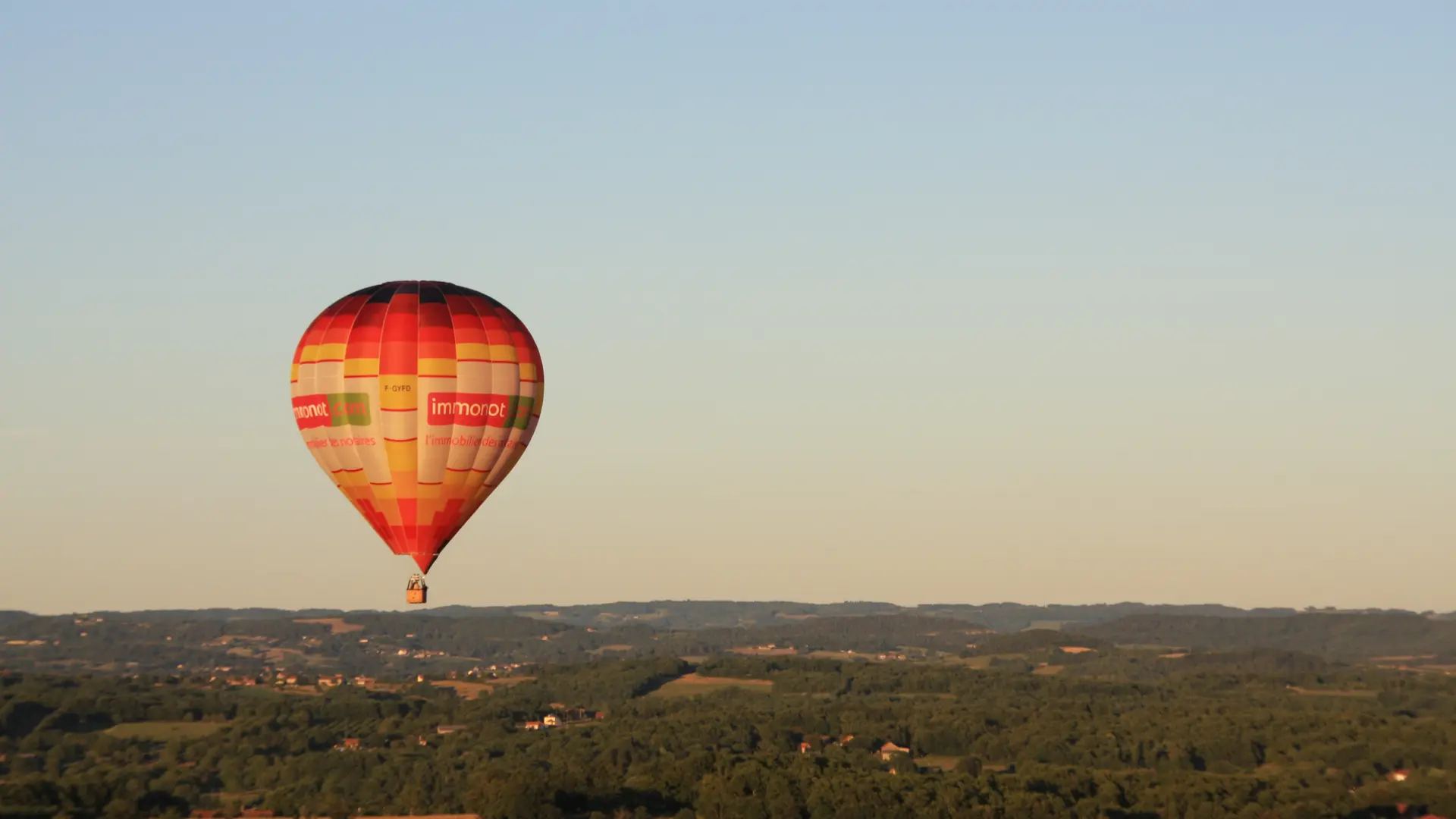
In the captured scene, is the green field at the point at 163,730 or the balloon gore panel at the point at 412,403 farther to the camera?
the green field at the point at 163,730

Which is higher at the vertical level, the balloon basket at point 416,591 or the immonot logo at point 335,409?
the immonot logo at point 335,409

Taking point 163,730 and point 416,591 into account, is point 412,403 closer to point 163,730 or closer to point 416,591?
point 416,591

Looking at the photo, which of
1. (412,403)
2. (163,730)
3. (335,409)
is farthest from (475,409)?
(163,730)

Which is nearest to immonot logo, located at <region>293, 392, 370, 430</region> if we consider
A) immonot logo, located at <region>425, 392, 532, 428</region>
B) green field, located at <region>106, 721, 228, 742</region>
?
immonot logo, located at <region>425, 392, 532, 428</region>

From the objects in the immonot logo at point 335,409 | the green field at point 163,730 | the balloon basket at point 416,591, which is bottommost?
the green field at point 163,730

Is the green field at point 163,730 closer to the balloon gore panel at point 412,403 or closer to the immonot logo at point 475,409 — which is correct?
the balloon gore panel at point 412,403

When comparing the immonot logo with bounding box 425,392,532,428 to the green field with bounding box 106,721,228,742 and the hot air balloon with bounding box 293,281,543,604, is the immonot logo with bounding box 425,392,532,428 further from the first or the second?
the green field with bounding box 106,721,228,742

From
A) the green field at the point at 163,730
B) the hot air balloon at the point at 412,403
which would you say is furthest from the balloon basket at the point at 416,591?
the green field at the point at 163,730
